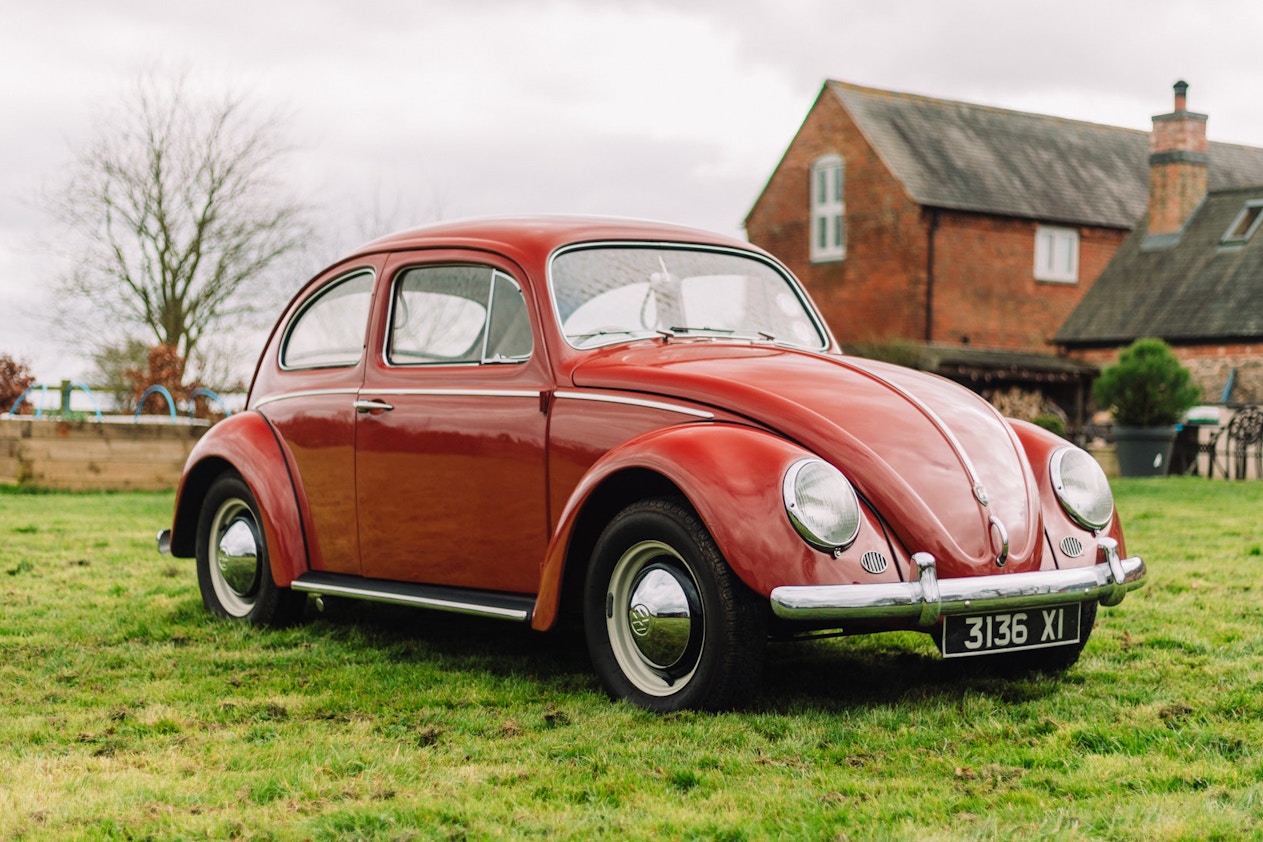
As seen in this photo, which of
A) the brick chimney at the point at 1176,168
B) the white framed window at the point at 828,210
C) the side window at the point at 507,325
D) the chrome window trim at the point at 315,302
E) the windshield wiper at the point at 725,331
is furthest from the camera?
the white framed window at the point at 828,210

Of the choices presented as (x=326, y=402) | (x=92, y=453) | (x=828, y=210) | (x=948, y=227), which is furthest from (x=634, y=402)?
(x=828, y=210)

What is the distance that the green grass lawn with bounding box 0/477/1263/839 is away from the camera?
10.8 ft

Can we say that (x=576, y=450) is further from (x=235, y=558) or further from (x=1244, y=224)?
(x=1244, y=224)

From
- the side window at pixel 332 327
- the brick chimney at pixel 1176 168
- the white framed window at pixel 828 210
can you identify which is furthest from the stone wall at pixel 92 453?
the brick chimney at pixel 1176 168

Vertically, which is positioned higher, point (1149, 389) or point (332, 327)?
point (1149, 389)

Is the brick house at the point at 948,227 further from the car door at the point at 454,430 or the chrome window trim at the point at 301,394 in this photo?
the car door at the point at 454,430

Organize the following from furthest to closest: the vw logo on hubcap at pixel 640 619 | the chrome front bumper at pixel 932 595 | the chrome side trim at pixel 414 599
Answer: the chrome side trim at pixel 414 599 → the vw logo on hubcap at pixel 640 619 → the chrome front bumper at pixel 932 595

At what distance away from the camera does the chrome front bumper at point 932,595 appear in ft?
13.1

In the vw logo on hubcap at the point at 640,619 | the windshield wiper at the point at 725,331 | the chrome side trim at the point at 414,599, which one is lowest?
the chrome side trim at the point at 414,599

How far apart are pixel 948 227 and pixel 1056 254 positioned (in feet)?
11.8

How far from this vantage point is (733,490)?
417 cm

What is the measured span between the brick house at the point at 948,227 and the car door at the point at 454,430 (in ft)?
72.7

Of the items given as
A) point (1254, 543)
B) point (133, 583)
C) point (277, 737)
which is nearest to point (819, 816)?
point (277, 737)

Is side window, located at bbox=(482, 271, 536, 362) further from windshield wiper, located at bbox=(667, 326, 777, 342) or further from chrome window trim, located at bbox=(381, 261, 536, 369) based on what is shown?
windshield wiper, located at bbox=(667, 326, 777, 342)
